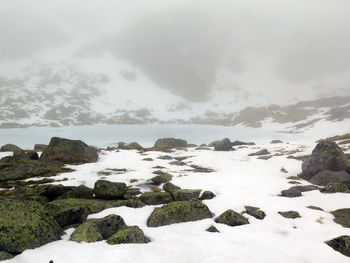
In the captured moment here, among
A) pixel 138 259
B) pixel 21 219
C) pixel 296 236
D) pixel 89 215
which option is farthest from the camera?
pixel 89 215

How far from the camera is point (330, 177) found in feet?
66.6

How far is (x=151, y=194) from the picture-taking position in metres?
14.6

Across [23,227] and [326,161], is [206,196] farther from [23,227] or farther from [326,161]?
[326,161]

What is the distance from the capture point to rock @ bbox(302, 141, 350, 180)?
74.6 ft

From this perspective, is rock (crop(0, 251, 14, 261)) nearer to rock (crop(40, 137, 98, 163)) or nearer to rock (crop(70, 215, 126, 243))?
rock (crop(70, 215, 126, 243))

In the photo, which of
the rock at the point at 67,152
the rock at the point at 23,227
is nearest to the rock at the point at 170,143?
the rock at the point at 67,152

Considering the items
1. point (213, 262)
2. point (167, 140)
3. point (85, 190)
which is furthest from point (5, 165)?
point (167, 140)

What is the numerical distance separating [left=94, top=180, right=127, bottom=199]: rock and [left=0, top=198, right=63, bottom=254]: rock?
19.8ft

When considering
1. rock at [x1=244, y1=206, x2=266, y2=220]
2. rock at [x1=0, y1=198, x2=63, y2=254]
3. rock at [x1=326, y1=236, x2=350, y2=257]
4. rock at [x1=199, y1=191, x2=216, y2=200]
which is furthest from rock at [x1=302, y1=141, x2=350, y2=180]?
rock at [x1=0, y1=198, x2=63, y2=254]

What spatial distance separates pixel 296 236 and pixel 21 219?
11767mm

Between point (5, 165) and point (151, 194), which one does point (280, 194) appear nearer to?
point (151, 194)

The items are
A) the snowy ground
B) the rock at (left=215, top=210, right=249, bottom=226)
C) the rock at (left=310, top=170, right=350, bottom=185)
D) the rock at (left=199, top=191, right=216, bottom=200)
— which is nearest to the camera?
the snowy ground

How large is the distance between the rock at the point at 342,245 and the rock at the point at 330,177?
14514 mm

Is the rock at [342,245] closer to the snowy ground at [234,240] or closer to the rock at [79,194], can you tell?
the snowy ground at [234,240]
